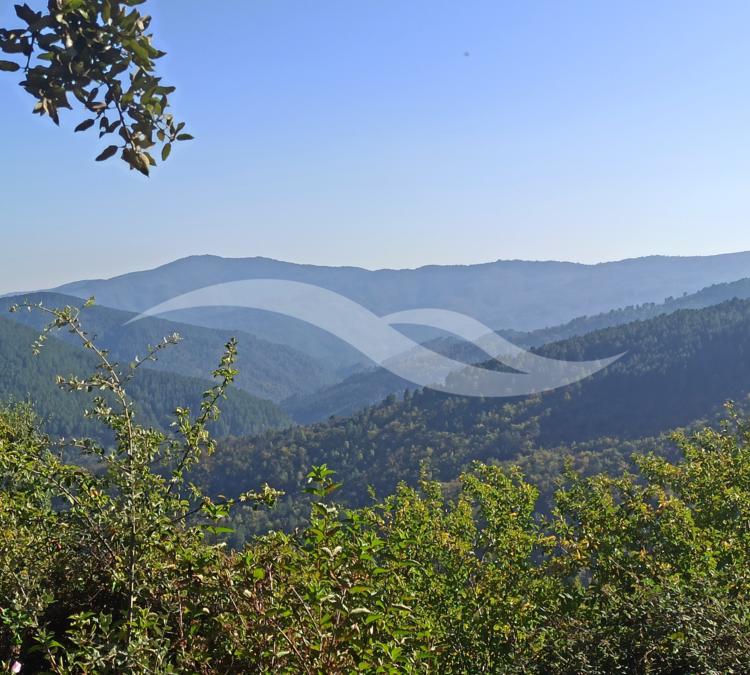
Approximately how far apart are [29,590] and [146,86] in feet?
8.38

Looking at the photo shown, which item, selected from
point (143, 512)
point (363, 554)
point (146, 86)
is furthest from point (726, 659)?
point (146, 86)

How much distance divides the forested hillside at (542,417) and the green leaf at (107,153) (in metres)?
122

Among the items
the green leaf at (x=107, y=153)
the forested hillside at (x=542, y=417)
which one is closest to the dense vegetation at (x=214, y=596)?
the green leaf at (x=107, y=153)

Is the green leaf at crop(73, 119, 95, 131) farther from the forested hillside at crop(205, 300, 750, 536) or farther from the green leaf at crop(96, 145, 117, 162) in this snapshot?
the forested hillside at crop(205, 300, 750, 536)

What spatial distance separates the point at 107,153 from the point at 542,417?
159977 millimetres

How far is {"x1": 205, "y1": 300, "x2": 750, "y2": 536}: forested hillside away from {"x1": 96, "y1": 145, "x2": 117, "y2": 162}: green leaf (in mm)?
122309

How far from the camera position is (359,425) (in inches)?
6309

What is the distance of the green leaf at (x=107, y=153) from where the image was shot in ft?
8.82

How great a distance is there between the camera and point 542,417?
156m

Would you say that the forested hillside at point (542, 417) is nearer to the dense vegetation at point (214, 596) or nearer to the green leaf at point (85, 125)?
the dense vegetation at point (214, 596)

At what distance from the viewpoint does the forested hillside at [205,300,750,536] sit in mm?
138000

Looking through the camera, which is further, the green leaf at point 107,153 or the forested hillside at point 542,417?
the forested hillside at point 542,417

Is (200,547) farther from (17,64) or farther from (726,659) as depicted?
(726,659)

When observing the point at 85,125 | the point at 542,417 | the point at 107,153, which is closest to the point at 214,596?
the point at 107,153
